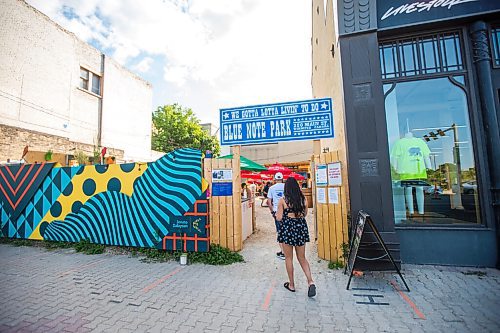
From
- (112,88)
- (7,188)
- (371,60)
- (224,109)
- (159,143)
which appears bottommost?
(7,188)

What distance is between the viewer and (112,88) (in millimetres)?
16297

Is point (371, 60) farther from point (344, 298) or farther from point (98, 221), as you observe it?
point (98, 221)

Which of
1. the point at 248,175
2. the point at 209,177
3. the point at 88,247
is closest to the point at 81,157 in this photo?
the point at 88,247

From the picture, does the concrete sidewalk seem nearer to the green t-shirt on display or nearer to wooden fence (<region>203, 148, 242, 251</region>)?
wooden fence (<region>203, 148, 242, 251</region>)

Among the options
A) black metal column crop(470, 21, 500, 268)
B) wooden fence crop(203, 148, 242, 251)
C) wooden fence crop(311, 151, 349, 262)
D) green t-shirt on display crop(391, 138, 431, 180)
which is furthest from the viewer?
wooden fence crop(203, 148, 242, 251)

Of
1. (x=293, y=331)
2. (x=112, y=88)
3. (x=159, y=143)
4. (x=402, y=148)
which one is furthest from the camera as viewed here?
(x=159, y=143)

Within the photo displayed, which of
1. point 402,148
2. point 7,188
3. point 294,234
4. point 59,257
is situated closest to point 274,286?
point 294,234

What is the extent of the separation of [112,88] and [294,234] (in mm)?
17435

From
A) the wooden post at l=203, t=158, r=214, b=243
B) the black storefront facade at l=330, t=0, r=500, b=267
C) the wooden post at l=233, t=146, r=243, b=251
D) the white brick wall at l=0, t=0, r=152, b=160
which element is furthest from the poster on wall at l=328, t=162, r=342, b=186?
the white brick wall at l=0, t=0, r=152, b=160

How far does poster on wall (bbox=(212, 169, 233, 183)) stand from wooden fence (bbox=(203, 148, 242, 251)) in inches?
2.6

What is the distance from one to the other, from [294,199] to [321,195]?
1.60 meters

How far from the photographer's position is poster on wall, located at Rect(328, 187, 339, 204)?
4773 mm

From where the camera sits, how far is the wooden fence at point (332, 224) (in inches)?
186

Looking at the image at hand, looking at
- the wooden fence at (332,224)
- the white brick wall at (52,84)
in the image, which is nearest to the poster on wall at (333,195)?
the wooden fence at (332,224)
